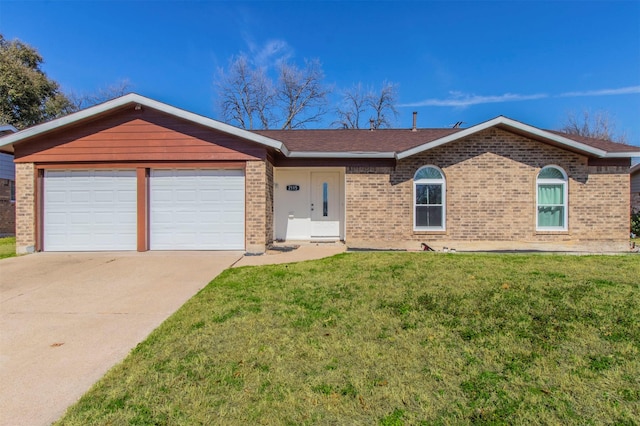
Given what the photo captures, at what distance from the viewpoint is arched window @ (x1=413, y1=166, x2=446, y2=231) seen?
10.1 metres

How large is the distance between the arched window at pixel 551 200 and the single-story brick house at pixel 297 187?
0.03m

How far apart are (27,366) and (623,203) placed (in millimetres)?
13515

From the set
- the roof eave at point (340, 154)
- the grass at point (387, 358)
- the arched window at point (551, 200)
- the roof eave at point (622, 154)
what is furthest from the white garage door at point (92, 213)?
the roof eave at point (622, 154)

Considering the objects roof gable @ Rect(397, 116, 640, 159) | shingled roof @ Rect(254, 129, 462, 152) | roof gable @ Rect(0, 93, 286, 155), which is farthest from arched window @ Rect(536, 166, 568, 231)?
roof gable @ Rect(0, 93, 286, 155)

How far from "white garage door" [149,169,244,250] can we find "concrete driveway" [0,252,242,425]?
0.93 meters

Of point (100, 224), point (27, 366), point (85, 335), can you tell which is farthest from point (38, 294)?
→ point (100, 224)

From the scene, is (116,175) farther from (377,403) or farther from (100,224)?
(377,403)

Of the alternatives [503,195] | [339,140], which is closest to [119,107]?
[339,140]

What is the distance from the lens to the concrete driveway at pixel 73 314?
2709mm

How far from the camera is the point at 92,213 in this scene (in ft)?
29.8

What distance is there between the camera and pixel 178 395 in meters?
2.51

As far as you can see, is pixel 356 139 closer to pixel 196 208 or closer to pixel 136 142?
pixel 196 208

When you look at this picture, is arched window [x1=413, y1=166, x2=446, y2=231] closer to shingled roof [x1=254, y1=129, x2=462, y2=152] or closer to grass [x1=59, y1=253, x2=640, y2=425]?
shingled roof [x1=254, y1=129, x2=462, y2=152]

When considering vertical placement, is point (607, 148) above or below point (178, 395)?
above
